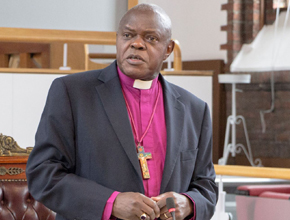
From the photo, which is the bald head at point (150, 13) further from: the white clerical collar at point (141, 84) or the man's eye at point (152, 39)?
the white clerical collar at point (141, 84)

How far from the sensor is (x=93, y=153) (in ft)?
5.09

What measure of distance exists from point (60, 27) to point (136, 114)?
65.4 inches

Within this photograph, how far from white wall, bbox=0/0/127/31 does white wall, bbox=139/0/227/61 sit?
5755mm

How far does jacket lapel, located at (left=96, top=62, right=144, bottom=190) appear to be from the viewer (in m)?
1.57

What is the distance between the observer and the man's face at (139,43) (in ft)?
5.17

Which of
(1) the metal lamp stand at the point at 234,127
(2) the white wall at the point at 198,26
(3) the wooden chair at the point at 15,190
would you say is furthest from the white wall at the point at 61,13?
(2) the white wall at the point at 198,26

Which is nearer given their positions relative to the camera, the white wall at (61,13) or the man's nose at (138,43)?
the man's nose at (138,43)

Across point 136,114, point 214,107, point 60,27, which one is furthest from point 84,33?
point 214,107

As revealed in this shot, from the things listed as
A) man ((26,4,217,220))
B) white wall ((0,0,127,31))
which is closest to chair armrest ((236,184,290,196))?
man ((26,4,217,220))

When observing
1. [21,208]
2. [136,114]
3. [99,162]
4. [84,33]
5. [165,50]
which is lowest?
[21,208]

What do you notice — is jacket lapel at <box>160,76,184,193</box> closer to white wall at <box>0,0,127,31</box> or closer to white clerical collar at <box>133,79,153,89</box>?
white clerical collar at <box>133,79,153,89</box>

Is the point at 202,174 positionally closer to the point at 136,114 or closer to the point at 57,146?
the point at 136,114

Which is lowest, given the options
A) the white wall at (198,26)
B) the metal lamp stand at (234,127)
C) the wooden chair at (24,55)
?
the metal lamp stand at (234,127)

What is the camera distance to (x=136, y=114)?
66.9 inches
